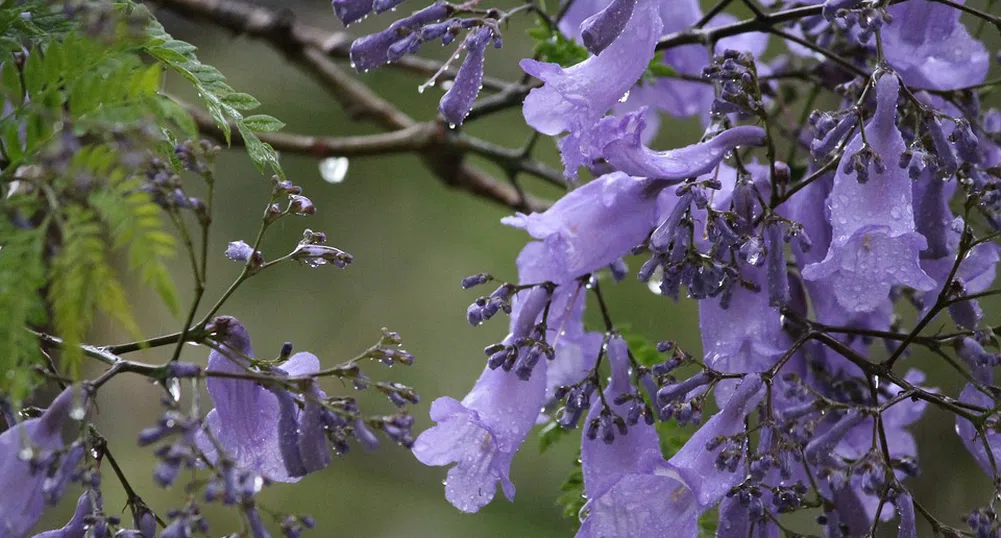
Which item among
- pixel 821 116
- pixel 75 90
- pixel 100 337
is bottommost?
pixel 100 337

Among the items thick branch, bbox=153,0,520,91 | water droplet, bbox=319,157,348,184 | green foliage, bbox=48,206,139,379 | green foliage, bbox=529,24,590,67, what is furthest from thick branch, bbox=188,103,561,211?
green foliage, bbox=48,206,139,379

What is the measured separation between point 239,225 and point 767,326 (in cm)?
176

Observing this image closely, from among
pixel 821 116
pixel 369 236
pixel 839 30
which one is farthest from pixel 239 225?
pixel 821 116

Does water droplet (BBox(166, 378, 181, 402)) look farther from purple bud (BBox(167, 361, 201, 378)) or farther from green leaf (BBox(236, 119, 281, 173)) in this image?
green leaf (BBox(236, 119, 281, 173))

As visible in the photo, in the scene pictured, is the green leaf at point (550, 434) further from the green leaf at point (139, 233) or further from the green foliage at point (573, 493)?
the green leaf at point (139, 233)

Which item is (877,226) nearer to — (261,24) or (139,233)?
(139,233)

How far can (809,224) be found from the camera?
713 mm

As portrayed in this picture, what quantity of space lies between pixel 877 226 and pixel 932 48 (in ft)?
0.73

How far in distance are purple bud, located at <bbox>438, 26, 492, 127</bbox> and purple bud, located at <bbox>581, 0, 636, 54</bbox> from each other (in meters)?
0.08

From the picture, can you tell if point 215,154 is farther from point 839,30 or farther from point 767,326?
point 839,30

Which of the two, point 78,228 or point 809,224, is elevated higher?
point 78,228

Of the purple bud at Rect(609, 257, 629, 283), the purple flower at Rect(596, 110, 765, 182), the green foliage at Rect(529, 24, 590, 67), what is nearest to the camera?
the purple flower at Rect(596, 110, 765, 182)

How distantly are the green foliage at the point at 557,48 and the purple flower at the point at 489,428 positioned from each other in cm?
23

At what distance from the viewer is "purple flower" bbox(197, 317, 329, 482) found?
56 cm
